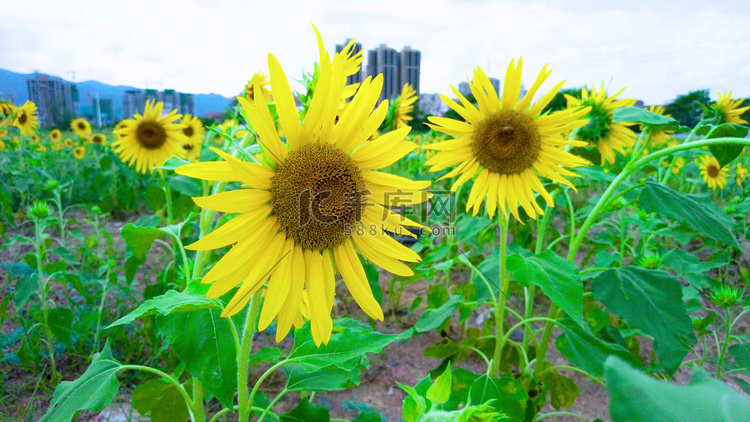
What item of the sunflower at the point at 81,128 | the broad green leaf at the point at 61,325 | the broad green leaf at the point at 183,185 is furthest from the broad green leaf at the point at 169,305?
the sunflower at the point at 81,128

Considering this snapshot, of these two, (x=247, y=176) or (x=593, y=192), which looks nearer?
(x=247, y=176)

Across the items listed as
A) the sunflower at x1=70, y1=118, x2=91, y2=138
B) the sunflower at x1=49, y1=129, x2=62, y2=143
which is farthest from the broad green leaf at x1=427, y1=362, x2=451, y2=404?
the sunflower at x1=49, y1=129, x2=62, y2=143

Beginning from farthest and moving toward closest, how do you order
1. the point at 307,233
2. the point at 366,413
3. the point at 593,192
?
the point at 593,192 < the point at 366,413 < the point at 307,233

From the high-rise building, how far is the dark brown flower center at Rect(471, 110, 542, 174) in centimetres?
897

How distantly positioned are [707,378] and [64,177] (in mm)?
6834

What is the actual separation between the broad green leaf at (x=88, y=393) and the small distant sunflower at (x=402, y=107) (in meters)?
1.65

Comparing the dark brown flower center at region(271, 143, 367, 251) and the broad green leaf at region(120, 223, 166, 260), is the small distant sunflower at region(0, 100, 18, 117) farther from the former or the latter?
the dark brown flower center at region(271, 143, 367, 251)

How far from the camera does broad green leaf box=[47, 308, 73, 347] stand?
196cm

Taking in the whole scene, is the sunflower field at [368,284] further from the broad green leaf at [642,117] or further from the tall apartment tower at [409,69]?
the tall apartment tower at [409,69]

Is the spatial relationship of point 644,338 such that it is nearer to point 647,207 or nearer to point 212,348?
point 647,207

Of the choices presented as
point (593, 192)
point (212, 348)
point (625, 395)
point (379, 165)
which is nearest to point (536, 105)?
point (379, 165)

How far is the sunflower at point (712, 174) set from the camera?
180 inches

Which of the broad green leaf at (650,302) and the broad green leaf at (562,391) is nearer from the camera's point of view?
the broad green leaf at (650,302)

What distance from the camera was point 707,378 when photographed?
1.23 ft
